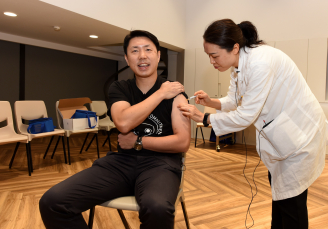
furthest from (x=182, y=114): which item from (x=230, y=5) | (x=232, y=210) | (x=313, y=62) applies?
(x=230, y=5)

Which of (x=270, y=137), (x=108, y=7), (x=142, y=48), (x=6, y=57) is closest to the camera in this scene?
(x=270, y=137)

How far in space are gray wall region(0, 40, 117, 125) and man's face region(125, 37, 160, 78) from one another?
503 cm

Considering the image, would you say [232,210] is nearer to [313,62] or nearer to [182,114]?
[182,114]

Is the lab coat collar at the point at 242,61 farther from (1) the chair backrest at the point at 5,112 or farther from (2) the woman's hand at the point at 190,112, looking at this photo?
(1) the chair backrest at the point at 5,112

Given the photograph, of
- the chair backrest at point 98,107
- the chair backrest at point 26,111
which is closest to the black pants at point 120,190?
the chair backrest at point 26,111

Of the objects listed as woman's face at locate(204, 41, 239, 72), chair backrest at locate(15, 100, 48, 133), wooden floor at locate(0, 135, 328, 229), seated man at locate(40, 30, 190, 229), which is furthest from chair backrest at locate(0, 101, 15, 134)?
woman's face at locate(204, 41, 239, 72)

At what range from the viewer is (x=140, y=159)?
4.38 feet

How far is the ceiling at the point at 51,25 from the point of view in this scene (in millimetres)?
3357

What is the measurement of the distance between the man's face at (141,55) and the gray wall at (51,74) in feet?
16.5

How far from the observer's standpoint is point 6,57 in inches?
209

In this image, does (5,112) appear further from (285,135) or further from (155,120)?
(285,135)

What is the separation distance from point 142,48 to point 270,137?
0.95m

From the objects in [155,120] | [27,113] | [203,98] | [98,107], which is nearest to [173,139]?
[155,120]

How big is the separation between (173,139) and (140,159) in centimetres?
22
